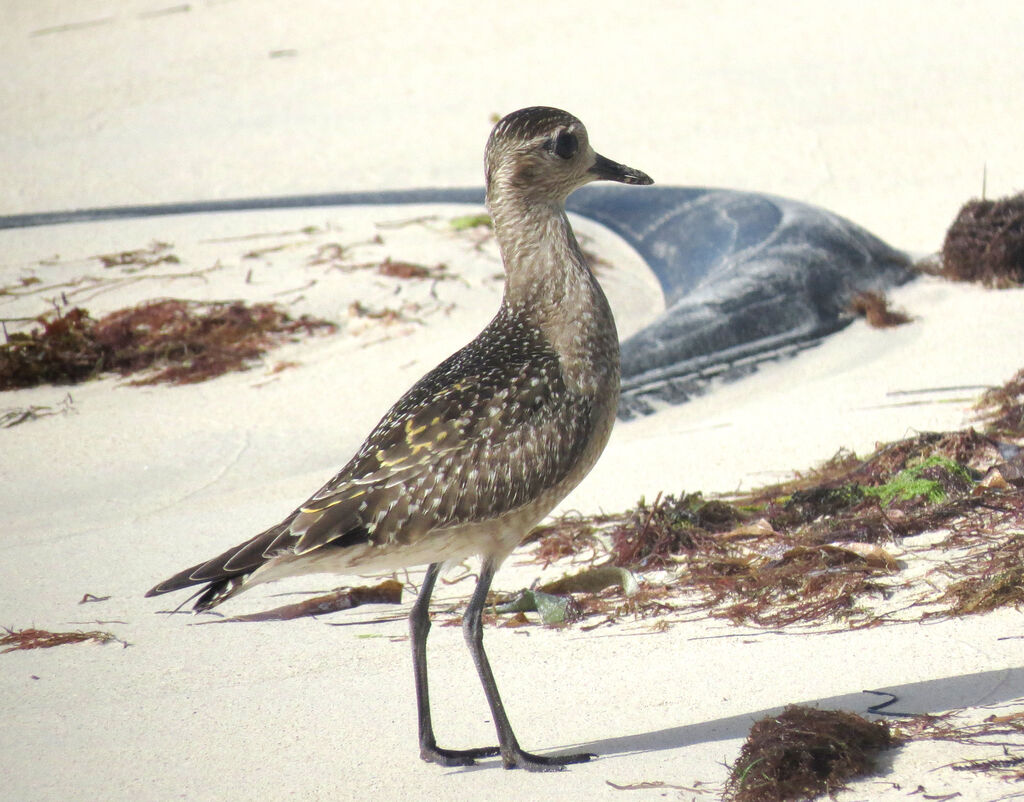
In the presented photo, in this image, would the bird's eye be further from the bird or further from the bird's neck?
the bird's neck

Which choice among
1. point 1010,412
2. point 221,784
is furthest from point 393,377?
point 221,784

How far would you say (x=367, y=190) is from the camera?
1223 cm

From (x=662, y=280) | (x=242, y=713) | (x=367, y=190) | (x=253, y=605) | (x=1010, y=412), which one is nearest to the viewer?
(x=242, y=713)

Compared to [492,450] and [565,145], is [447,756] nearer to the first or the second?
[492,450]

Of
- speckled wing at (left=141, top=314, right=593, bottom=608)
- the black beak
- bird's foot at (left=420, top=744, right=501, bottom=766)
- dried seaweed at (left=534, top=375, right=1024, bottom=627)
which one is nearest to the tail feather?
speckled wing at (left=141, top=314, right=593, bottom=608)

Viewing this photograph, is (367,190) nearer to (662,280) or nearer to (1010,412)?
(662,280)

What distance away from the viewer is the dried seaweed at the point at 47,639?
4.65m

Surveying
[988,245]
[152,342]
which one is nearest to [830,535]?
[988,245]

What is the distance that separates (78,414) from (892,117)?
8.66 m

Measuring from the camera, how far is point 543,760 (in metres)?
3.68

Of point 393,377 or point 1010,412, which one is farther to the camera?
point 393,377

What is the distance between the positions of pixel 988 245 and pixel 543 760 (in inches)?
A: 232

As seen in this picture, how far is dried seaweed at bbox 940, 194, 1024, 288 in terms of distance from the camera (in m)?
8.30

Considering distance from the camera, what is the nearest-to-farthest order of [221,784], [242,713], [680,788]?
[680,788] → [221,784] → [242,713]
